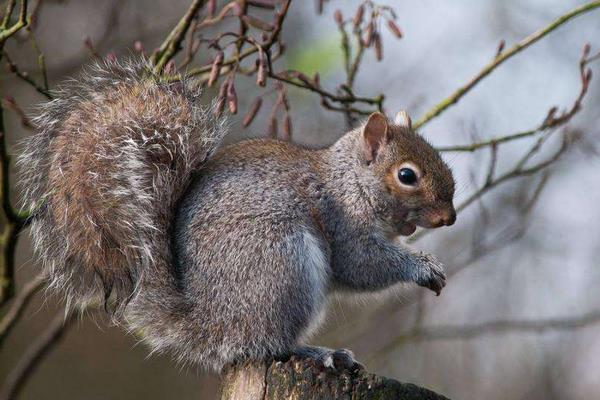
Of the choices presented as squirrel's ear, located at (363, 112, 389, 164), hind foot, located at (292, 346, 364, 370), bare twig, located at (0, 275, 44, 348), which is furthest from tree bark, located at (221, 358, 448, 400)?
bare twig, located at (0, 275, 44, 348)

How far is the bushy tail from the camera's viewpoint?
8.25 ft

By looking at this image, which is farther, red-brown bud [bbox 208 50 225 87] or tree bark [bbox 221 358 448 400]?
red-brown bud [bbox 208 50 225 87]

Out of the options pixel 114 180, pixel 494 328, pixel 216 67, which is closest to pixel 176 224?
pixel 114 180

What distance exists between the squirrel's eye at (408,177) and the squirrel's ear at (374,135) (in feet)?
0.44

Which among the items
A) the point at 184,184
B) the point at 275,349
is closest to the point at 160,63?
the point at 184,184

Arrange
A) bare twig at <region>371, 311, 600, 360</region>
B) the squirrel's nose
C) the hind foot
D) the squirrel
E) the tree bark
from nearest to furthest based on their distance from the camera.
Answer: the tree bark → the hind foot → the squirrel → the squirrel's nose → bare twig at <region>371, 311, 600, 360</region>

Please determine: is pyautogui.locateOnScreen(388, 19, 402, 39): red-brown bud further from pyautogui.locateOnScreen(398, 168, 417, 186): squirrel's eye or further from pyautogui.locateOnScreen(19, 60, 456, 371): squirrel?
pyautogui.locateOnScreen(19, 60, 456, 371): squirrel

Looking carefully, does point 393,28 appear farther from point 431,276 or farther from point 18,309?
point 18,309

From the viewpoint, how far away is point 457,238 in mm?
6434

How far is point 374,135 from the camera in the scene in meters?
3.04

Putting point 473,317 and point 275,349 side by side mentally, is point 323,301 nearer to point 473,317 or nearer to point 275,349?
point 275,349

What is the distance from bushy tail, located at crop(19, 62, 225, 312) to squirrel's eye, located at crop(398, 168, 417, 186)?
0.64m

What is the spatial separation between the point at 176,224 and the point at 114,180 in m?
0.24

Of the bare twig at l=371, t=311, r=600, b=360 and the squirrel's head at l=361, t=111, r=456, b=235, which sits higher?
the squirrel's head at l=361, t=111, r=456, b=235
